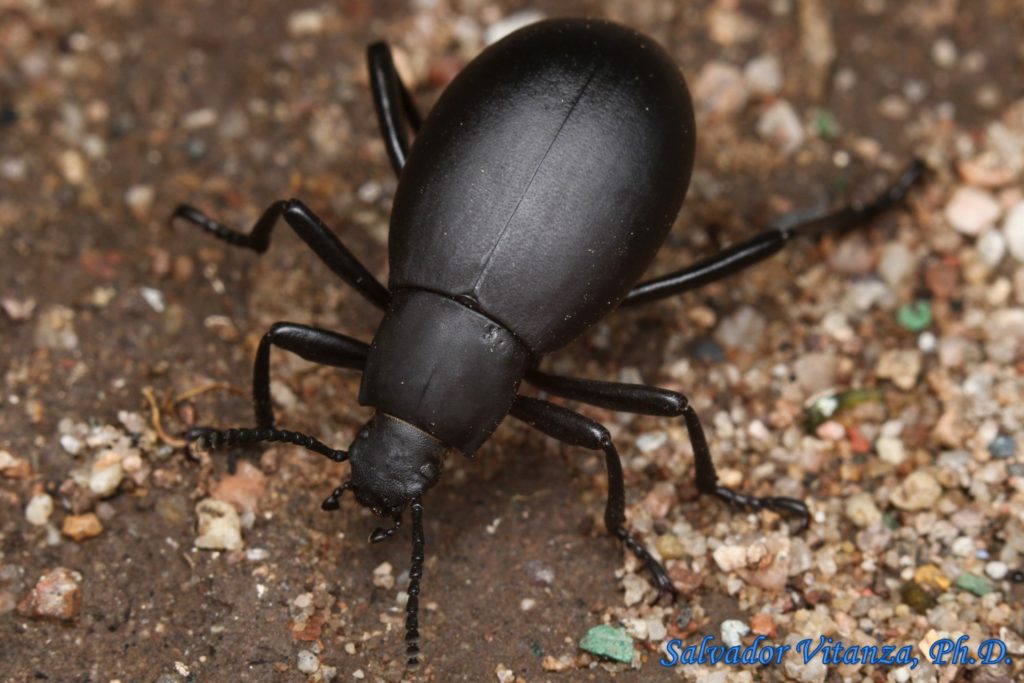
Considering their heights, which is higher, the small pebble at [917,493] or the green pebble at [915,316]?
the green pebble at [915,316]

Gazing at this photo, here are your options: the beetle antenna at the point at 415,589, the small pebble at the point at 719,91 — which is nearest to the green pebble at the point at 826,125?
the small pebble at the point at 719,91

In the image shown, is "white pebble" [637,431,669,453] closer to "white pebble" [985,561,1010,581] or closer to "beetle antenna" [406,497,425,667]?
"beetle antenna" [406,497,425,667]

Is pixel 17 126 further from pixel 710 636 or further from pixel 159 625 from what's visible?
pixel 710 636

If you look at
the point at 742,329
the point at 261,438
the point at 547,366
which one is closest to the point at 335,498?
the point at 261,438

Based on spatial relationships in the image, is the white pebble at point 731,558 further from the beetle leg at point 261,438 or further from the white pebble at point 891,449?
the beetle leg at point 261,438

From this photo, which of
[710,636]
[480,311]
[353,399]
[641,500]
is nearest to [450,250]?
[480,311]

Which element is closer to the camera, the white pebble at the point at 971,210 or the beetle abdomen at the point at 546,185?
the beetle abdomen at the point at 546,185

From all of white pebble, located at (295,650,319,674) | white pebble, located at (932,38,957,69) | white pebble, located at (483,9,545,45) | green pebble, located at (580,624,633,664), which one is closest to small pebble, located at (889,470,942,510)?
green pebble, located at (580,624,633,664)

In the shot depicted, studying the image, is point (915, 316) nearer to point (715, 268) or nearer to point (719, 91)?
point (715, 268)
